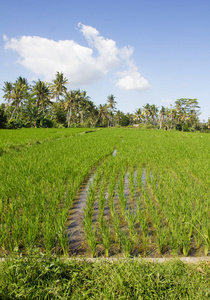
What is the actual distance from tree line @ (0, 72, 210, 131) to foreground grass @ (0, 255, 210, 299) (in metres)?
23.7

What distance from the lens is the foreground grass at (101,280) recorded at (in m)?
1.41

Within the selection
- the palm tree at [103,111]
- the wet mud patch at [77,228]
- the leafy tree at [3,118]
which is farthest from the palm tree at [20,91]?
the wet mud patch at [77,228]

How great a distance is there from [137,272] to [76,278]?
486 mm

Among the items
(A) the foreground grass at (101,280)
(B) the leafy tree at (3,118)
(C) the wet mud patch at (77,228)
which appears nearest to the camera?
(A) the foreground grass at (101,280)

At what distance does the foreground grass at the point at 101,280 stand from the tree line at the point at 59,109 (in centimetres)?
2367

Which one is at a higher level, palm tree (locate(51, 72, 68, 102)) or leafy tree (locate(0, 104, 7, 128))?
palm tree (locate(51, 72, 68, 102))

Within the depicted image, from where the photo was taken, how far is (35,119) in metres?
26.4

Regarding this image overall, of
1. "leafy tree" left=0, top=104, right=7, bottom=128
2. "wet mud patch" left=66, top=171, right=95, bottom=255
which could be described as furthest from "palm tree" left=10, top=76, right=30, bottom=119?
"wet mud patch" left=66, top=171, right=95, bottom=255

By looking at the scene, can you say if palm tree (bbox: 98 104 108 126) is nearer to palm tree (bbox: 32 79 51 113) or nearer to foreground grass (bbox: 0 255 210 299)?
palm tree (bbox: 32 79 51 113)

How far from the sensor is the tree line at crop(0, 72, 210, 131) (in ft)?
89.2

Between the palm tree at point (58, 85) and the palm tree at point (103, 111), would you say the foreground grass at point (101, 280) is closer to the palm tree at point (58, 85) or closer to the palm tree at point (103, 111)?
the palm tree at point (58, 85)

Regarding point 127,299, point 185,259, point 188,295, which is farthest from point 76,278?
point 185,259

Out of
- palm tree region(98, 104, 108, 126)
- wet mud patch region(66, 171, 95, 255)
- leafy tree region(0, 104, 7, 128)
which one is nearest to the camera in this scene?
wet mud patch region(66, 171, 95, 255)

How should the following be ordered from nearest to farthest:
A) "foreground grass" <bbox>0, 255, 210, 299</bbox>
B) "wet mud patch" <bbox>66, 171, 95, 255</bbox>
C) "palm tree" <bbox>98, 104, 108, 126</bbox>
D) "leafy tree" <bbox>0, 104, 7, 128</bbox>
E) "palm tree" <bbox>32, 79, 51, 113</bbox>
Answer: "foreground grass" <bbox>0, 255, 210, 299</bbox> → "wet mud patch" <bbox>66, 171, 95, 255</bbox> → "leafy tree" <bbox>0, 104, 7, 128</bbox> → "palm tree" <bbox>32, 79, 51, 113</bbox> → "palm tree" <bbox>98, 104, 108, 126</bbox>
